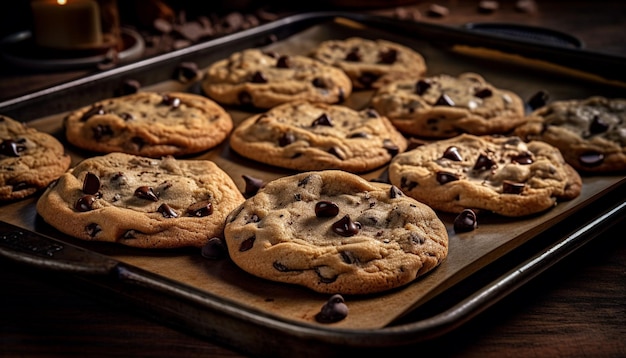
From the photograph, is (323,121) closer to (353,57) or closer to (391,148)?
(391,148)

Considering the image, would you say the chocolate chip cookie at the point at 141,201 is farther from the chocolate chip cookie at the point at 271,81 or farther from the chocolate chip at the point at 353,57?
the chocolate chip at the point at 353,57

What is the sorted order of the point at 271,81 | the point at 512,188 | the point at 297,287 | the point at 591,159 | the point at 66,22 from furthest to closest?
1. the point at 66,22
2. the point at 271,81
3. the point at 591,159
4. the point at 512,188
5. the point at 297,287

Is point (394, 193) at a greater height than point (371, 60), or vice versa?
point (394, 193)

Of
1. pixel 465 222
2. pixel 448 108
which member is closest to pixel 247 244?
pixel 465 222

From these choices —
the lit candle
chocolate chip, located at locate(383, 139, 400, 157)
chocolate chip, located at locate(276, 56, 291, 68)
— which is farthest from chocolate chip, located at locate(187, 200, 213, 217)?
the lit candle

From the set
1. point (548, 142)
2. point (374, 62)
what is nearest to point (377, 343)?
point (548, 142)

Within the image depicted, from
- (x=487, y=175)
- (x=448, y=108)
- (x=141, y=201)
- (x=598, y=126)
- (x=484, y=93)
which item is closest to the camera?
(x=141, y=201)

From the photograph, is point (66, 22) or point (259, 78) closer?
point (259, 78)
